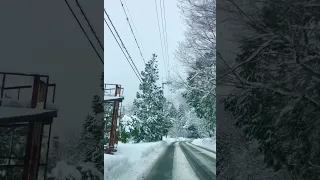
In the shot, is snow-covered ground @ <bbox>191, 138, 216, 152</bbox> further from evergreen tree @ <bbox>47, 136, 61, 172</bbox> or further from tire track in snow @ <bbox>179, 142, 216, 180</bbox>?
evergreen tree @ <bbox>47, 136, 61, 172</bbox>

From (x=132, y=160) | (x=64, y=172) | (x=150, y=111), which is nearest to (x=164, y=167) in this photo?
(x=132, y=160)

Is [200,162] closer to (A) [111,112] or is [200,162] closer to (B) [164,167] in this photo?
(B) [164,167]

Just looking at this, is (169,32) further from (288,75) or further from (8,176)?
(8,176)

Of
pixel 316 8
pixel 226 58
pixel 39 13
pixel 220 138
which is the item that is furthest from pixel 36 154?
pixel 316 8

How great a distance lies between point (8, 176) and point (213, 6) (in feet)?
8.13

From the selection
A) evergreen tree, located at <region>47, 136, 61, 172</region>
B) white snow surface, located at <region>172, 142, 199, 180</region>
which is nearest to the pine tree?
evergreen tree, located at <region>47, 136, 61, 172</region>

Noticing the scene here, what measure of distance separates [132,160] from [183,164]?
0.49 meters

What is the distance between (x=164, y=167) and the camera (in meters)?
3.54

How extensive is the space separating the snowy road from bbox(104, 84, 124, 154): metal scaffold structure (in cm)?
48

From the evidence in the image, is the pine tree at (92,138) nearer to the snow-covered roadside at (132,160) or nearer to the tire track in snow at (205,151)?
the snow-covered roadside at (132,160)

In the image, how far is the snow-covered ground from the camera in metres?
3.38

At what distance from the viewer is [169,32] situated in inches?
147

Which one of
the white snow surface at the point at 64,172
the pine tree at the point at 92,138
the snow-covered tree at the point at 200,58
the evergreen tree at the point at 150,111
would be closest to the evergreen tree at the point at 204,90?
the snow-covered tree at the point at 200,58

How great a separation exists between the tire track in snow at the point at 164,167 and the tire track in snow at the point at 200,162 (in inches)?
5.3
